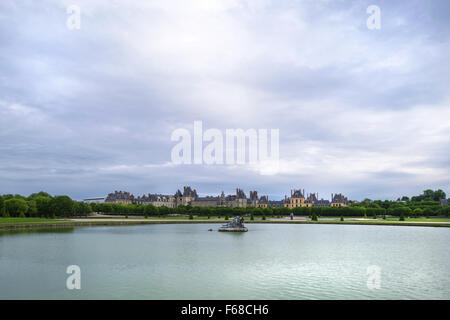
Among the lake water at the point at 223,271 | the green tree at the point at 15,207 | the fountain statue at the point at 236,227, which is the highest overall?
the green tree at the point at 15,207

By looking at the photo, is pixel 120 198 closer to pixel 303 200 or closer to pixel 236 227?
pixel 303 200

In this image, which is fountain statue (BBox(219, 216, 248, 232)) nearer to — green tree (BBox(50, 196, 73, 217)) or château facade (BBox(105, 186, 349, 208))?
green tree (BBox(50, 196, 73, 217))

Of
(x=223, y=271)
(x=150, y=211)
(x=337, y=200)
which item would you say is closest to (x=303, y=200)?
(x=337, y=200)

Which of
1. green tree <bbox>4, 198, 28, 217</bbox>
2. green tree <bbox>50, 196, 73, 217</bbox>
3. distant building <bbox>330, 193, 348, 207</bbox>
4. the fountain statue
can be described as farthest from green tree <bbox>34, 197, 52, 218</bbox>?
distant building <bbox>330, 193, 348, 207</bbox>

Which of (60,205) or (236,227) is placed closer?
(236,227)

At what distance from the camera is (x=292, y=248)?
3161 centimetres

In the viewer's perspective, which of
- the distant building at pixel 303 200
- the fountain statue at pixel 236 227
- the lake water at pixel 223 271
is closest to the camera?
the lake water at pixel 223 271

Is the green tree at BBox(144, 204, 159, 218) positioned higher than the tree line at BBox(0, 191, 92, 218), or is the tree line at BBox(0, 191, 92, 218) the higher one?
the tree line at BBox(0, 191, 92, 218)

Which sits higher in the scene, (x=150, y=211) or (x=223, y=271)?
(x=223, y=271)

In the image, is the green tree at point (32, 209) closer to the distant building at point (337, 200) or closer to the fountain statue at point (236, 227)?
the fountain statue at point (236, 227)

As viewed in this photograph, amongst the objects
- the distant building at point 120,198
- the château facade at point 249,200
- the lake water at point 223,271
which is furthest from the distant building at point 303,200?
the lake water at point 223,271

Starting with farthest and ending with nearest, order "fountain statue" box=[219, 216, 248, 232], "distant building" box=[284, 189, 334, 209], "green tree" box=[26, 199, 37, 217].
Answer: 1. "distant building" box=[284, 189, 334, 209]
2. "green tree" box=[26, 199, 37, 217]
3. "fountain statue" box=[219, 216, 248, 232]

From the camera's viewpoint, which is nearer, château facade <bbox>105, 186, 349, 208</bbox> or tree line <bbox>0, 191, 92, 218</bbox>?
tree line <bbox>0, 191, 92, 218</bbox>
